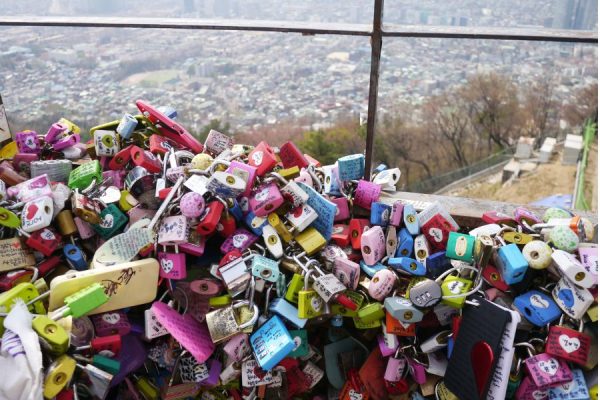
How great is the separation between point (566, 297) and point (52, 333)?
64.1 inches

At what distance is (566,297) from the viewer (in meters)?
1.71

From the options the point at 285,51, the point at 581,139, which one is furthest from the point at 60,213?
the point at 581,139

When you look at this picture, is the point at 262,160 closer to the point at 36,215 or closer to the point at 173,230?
the point at 173,230

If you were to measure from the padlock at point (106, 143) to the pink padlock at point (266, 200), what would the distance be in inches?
A: 27.5

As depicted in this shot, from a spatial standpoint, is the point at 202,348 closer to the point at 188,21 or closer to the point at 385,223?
the point at 385,223

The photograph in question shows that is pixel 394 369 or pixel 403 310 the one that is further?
pixel 394 369

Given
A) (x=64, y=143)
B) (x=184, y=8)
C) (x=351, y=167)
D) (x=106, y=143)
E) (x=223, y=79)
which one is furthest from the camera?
(x=223, y=79)

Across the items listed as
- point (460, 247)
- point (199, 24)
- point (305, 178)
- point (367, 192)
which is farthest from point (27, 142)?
point (460, 247)

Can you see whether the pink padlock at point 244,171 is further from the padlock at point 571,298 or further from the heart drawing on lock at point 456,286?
the padlock at point 571,298

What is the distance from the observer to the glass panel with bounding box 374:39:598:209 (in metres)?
28.5

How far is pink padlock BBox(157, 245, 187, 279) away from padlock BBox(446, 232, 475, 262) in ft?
3.17

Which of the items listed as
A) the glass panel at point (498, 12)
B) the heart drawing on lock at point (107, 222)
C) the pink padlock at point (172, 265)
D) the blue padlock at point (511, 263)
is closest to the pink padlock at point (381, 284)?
the blue padlock at point (511, 263)

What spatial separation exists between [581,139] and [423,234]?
108 feet

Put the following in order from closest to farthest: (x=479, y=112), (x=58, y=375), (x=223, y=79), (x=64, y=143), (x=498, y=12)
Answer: (x=58, y=375), (x=64, y=143), (x=498, y=12), (x=223, y=79), (x=479, y=112)
